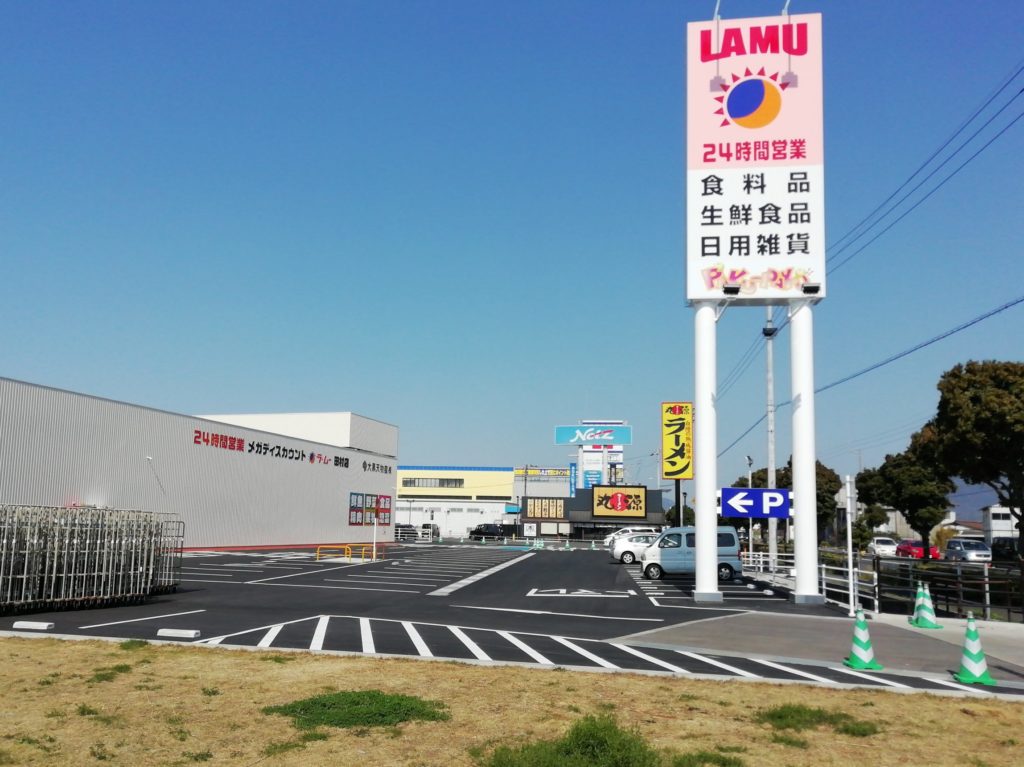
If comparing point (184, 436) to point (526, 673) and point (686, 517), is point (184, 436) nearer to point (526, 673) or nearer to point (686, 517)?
point (526, 673)

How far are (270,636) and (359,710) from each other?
6123mm

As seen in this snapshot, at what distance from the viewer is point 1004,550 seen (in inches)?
2116

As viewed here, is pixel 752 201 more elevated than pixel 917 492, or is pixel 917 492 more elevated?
pixel 752 201

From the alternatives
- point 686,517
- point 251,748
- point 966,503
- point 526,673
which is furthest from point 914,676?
point 966,503

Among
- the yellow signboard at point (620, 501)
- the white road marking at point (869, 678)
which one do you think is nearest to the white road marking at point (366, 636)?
the white road marking at point (869, 678)

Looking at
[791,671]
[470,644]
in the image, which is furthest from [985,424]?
[470,644]

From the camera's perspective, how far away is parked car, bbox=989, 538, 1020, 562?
4991 cm

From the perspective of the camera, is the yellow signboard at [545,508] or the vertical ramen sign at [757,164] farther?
the yellow signboard at [545,508]

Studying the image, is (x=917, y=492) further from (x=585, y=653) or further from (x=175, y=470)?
(x=585, y=653)

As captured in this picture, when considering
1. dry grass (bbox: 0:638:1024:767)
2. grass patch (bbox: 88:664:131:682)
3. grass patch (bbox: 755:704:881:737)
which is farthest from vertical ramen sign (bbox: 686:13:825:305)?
grass patch (bbox: 88:664:131:682)

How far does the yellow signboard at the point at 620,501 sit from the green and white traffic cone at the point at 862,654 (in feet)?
192

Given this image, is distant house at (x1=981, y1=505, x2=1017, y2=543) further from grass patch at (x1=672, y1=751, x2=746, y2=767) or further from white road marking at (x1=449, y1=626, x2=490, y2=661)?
grass patch at (x1=672, y1=751, x2=746, y2=767)

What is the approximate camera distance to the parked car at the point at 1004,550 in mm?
49906

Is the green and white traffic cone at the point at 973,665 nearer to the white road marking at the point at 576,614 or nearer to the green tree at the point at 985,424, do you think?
the white road marking at the point at 576,614
